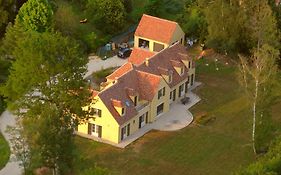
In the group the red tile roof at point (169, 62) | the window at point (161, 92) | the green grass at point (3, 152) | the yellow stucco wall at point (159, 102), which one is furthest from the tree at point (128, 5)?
the green grass at point (3, 152)

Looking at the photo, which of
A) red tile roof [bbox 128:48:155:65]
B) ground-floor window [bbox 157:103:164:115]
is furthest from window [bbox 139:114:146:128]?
red tile roof [bbox 128:48:155:65]

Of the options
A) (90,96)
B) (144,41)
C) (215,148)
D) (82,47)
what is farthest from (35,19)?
(215,148)

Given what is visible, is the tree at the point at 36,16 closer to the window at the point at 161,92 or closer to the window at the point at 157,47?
the window at the point at 157,47

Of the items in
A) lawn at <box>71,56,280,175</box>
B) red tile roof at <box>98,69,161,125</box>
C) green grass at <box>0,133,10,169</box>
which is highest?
red tile roof at <box>98,69,161,125</box>

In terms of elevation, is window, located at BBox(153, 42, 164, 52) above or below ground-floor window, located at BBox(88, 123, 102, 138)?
above

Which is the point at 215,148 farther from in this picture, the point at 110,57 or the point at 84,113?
the point at 110,57

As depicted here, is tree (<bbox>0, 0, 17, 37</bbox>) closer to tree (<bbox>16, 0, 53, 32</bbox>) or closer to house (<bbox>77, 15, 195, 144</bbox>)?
tree (<bbox>16, 0, 53, 32</bbox>)

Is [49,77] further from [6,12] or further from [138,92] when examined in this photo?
[6,12]
